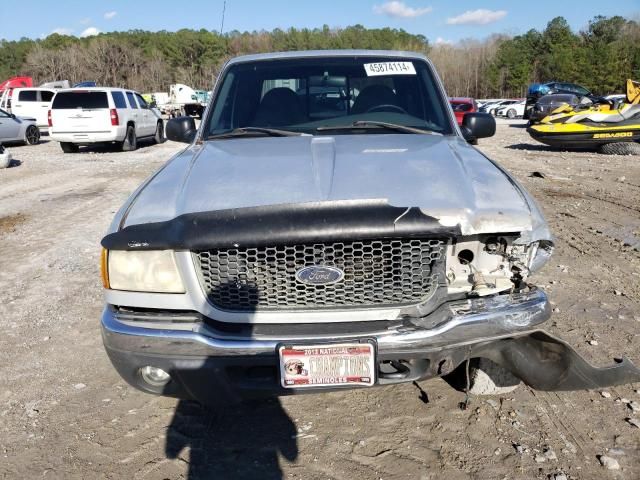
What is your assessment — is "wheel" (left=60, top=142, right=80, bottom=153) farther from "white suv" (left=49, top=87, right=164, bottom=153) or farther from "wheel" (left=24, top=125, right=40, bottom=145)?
"wheel" (left=24, top=125, right=40, bottom=145)

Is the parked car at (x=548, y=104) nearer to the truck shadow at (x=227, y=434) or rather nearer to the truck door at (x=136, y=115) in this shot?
the truck door at (x=136, y=115)

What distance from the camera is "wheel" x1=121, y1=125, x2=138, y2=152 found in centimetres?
1727

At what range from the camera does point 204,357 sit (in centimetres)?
231

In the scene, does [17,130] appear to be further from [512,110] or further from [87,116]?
[512,110]

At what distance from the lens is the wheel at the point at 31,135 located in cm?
1956

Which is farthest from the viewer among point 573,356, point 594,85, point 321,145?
point 594,85

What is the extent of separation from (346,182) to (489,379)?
51.4 inches

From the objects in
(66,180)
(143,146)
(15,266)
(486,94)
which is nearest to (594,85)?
(486,94)

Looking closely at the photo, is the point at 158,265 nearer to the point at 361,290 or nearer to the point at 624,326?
the point at 361,290

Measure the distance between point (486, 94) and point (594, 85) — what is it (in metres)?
17.1

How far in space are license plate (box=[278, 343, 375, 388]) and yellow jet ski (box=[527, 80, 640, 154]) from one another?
12.6 metres

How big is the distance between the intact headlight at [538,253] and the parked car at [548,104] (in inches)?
729

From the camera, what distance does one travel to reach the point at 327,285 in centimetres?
237

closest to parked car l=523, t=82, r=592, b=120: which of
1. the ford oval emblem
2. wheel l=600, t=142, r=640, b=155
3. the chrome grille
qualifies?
wheel l=600, t=142, r=640, b=155
